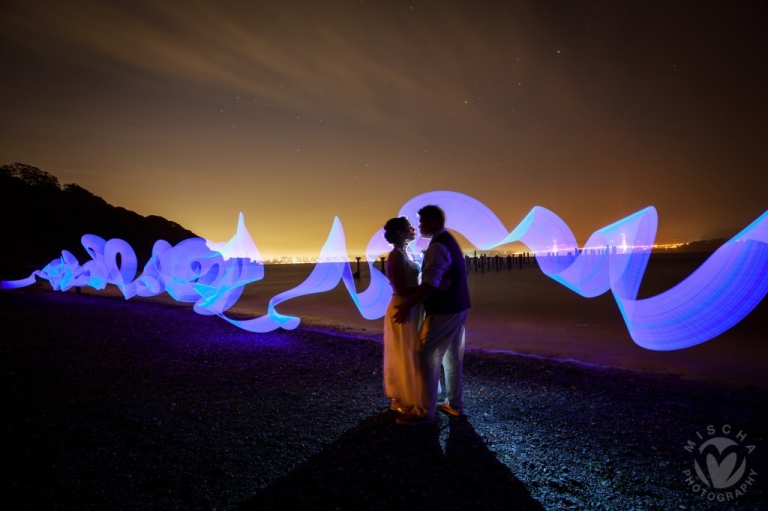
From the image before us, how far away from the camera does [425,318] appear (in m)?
3.65

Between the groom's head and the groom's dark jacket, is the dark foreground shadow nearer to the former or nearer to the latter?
the groom's dark jacket

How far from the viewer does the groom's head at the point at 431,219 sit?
3.66 meters

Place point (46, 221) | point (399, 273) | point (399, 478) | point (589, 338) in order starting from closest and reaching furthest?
point (399, 478)
point (399, 273)
point (589, 338)
point (46, 221)

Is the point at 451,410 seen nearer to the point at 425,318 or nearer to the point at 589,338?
the point at 425,318

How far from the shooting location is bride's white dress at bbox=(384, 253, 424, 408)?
3718 millimetres

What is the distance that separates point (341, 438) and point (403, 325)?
3.58ft

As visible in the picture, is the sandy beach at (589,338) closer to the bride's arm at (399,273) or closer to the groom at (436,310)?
the groom at (436,310)

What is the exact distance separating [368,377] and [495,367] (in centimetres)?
181

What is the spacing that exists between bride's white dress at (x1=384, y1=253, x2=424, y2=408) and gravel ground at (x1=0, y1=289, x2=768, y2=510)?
0.88 feet

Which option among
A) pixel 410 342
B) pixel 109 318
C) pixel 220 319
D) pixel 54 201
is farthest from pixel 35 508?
pixel 54 201

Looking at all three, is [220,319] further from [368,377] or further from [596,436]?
[596,436]

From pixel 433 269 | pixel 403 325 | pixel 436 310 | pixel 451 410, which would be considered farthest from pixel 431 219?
pixel 451 410

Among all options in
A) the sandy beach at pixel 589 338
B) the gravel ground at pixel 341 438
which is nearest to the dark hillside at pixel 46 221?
the sandy beach at pixel 589 338

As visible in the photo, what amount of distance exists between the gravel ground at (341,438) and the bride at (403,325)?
30 centimetres
